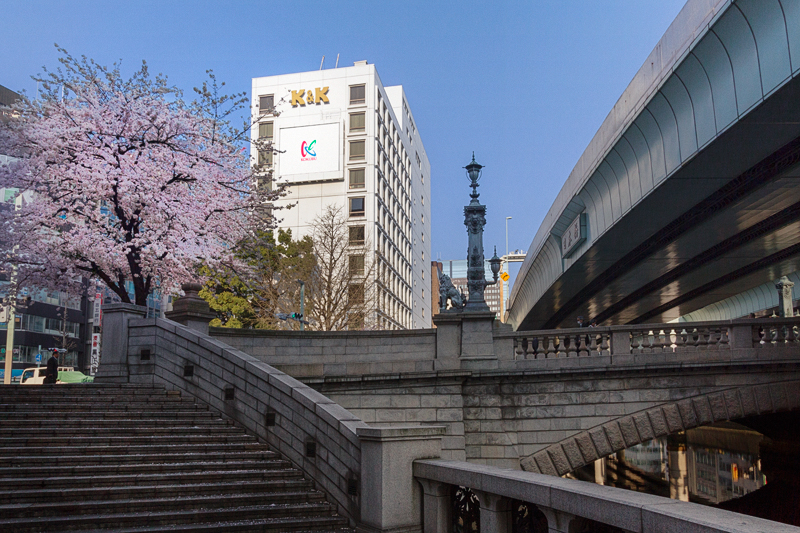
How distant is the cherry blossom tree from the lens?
20281mm

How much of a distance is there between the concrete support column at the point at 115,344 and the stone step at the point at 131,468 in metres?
5.44

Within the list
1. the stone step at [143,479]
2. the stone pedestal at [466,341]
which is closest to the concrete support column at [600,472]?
the stone pedestal at [466,341]

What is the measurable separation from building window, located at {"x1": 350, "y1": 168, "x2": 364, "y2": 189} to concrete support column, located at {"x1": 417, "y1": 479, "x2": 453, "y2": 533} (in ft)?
184

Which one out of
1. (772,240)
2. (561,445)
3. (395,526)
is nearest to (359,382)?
(561,445)

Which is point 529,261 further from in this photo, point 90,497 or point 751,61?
point 90,497

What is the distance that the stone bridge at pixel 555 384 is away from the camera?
17156 mm

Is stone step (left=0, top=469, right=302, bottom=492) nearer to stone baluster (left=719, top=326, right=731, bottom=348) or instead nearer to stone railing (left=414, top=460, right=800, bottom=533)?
stone railing (left=414, top=460, right=800, bottom=533)

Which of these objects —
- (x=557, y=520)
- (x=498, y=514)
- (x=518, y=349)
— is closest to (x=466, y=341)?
(x=518, y=349)

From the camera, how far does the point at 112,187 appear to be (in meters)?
20.5

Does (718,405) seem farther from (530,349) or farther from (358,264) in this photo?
(358,264)

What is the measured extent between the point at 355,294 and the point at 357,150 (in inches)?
1065

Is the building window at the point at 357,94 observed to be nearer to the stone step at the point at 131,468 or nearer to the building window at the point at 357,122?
the building window at the point at 357,122

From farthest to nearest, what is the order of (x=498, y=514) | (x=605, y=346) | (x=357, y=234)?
(x=357, y=234), (x=605, y=346), (x=498, y=514)

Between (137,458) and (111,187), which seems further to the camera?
(111,187)
